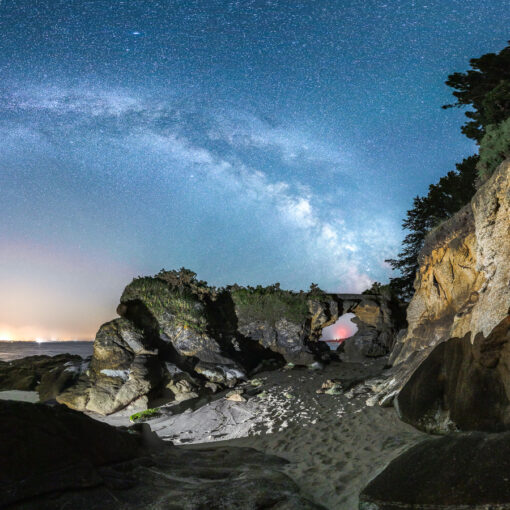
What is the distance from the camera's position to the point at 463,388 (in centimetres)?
589

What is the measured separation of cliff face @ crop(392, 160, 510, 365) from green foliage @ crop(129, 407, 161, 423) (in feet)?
32.5

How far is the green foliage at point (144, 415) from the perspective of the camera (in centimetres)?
1110

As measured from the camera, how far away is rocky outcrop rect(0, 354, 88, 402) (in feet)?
47.0

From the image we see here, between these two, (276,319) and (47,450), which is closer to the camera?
(47,450)

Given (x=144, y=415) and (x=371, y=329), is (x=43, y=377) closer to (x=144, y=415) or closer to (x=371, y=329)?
(x=144, y=415)

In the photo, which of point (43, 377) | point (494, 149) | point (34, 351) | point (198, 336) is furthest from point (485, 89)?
point (34, 351)

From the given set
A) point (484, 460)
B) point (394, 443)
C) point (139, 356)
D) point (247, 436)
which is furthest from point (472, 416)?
point (139, 356)

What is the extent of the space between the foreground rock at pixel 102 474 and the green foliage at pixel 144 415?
251 inches

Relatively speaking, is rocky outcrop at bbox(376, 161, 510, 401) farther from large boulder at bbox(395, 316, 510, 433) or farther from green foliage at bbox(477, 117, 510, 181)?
green foliage at bbox(477, 117, 510, 181)

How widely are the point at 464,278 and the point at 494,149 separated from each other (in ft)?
11.9

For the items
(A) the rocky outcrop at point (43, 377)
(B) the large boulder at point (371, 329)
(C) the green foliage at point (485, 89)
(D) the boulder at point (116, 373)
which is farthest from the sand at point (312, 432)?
(C) the green foliage at point (485, 89)

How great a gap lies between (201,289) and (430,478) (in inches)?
608

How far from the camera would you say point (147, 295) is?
56.0 ft

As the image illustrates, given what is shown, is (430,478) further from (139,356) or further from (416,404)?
(139,356)
